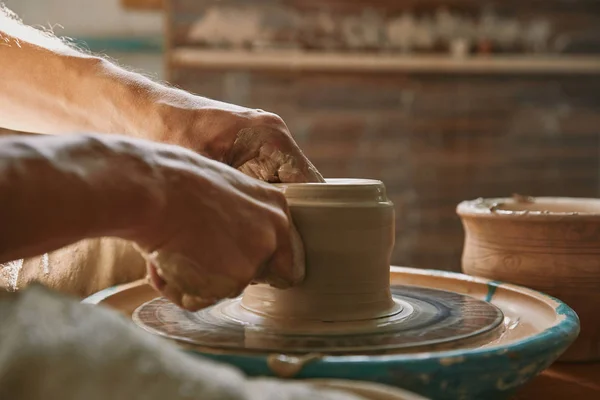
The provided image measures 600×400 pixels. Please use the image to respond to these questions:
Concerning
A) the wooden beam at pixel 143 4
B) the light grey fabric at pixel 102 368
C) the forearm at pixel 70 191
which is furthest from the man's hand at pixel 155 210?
the wooden beam at pixel 143 4

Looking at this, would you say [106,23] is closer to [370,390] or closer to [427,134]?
[427,134]

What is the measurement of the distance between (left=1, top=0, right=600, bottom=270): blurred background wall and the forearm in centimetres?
322

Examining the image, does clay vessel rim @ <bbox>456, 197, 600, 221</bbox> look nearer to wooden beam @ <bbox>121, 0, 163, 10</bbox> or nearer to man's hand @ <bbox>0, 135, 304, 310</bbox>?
man's hand @ <bbox>0, 135, 304, 310</bbox>

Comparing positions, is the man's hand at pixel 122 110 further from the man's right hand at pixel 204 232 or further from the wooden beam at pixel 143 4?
the wooden beam at pixel 143 4

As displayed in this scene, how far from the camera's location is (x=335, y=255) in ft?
3.14

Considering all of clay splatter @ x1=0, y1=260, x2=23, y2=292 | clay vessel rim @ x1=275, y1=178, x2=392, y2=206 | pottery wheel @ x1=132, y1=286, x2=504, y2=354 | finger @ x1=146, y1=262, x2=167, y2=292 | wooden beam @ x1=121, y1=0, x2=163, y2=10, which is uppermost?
wooden beam @ x1=121, y1=0, x2=163, y2=10

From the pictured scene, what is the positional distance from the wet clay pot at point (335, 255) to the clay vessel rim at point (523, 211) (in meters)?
0.30

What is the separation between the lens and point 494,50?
13.4ft

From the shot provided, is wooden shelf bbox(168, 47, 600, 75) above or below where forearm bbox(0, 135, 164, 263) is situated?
Answer: above

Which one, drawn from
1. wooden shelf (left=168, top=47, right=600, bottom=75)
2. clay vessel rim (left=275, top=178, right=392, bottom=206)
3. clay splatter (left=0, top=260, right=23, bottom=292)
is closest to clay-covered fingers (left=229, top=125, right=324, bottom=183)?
clay vessel rim (left=275, top=178, right=392, bottom=206)

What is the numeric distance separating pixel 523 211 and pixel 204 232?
0.67m

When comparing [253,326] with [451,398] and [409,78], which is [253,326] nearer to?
[451,398]

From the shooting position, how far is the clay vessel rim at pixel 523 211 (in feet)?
3.77

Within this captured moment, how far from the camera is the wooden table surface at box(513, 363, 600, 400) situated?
3.12 ft
